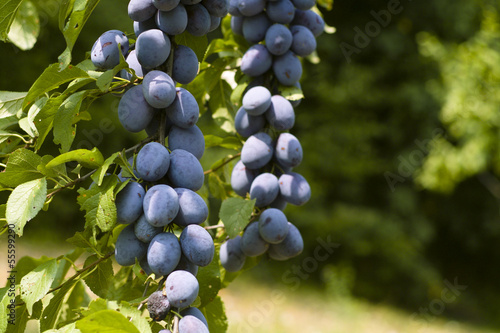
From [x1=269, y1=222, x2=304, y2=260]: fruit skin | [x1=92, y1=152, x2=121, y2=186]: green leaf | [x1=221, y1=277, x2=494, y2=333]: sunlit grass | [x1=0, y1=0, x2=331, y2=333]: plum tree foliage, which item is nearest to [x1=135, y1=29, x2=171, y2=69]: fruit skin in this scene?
[x1=0, y1=0, x2=331, y2=333]: plum tree foliage

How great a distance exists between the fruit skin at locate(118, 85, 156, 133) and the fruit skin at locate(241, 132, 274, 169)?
25 centimetres

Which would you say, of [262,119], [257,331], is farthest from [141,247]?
[257,331]

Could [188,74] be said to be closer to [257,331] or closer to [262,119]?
[262,119]

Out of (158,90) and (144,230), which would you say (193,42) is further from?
(144,230)

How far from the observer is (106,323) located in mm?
386

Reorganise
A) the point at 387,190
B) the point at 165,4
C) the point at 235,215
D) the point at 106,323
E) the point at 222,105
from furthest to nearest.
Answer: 1. the point at 387,190
2. the point at 222,105
3. the point at 235,215
4. the point at 165,4
5. the point at 106,323

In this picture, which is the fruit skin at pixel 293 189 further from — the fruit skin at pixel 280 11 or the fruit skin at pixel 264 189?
the fruit skin at pixel 280 11

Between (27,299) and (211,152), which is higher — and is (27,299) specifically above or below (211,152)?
above

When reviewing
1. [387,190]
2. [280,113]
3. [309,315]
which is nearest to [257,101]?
[280,113]

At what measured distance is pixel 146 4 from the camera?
51 cm

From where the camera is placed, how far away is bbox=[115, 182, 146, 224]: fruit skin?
46 centimetres

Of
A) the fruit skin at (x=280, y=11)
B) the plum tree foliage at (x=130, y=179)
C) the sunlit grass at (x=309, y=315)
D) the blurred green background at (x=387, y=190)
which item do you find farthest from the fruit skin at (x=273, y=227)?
the blurred green background at (x=387, y=190)

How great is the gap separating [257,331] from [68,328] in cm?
258

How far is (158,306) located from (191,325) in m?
0.04
